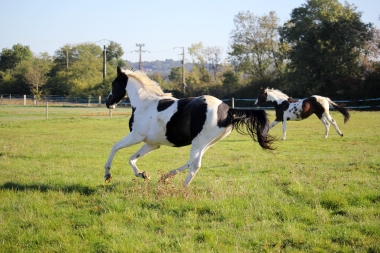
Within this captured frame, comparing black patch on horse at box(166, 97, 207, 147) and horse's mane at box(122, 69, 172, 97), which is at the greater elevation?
horse's mane at box(122, 69, 172, 97)

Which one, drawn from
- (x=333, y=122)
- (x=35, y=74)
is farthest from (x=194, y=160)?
(x=35, y=74)

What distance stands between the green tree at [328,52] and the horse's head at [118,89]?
130ft

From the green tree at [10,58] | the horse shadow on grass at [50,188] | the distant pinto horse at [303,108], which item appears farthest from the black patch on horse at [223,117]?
the green tree at [10,58]

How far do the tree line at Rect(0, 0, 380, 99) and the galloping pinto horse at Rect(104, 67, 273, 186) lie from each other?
3973 centimetres

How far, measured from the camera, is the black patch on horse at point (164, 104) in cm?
819

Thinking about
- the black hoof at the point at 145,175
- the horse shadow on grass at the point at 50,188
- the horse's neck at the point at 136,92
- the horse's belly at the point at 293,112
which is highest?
the horse's neck at the point at 136,92

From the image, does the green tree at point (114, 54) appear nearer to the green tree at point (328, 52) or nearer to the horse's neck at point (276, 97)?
the green tree at point (328, 52)

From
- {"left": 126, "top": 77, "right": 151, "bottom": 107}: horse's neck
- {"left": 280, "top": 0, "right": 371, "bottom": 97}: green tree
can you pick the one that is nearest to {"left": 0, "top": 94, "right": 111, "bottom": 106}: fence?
{"left": 280, "top": 0, "right": 371, "bottom": 97}: green tree

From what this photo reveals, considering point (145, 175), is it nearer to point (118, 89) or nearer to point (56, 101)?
point (118, 89)

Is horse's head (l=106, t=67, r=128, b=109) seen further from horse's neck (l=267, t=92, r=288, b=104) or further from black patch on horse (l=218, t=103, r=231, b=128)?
horse's neck (l=267, t=92, r=288, b=104)

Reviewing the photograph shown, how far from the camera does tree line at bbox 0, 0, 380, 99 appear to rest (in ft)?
150

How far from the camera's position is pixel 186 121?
25.5 feet

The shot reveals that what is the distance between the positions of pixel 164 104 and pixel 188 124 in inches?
32.3

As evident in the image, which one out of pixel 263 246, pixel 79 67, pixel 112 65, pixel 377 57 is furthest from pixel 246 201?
pixel 112 65
